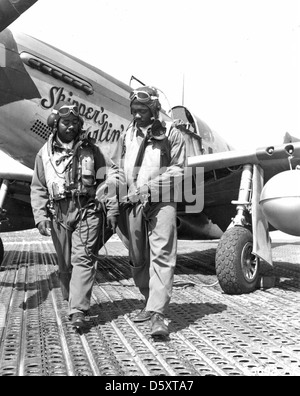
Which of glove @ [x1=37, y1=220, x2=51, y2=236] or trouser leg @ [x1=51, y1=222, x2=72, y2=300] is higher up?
glove @ [x1=37, y1=220, x2=51, y2=236]

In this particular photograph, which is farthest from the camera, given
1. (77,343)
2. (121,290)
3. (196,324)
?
A: (121,290)

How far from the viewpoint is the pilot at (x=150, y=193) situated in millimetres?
2936

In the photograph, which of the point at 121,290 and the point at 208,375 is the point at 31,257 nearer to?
the point at 121,290

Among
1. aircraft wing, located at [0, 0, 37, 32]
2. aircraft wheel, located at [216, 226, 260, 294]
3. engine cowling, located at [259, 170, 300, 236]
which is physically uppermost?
aircraft wing, located at [0, 0, 37, 32]

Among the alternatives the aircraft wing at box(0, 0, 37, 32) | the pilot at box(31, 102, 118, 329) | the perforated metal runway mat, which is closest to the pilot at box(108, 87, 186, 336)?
the pilot at box(31, 102, 118, 329)

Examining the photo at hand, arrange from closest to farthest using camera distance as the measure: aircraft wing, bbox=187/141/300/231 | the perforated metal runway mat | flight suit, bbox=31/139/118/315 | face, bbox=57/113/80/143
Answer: the perforated metal runway mat
flight suit, bbox=31/139/118/315
face, bbox=57/113/80/143
aircraft wing, bbox=187/141/300/231

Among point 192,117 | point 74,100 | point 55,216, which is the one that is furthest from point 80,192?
point 192,117

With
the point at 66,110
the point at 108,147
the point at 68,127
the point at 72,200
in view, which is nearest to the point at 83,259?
the point at 72,200

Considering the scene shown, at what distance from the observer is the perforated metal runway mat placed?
2.21m

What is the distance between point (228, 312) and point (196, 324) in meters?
0.48

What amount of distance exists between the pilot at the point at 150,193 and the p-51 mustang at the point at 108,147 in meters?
1.35

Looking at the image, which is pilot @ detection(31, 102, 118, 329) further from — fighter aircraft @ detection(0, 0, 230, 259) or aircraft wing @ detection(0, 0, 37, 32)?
fighter aircraft @ detection(0, 0, 230, 259)

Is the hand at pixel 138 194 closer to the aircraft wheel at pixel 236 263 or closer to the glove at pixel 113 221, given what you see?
the glove at pixel 113 221

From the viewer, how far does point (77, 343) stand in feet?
8.69
